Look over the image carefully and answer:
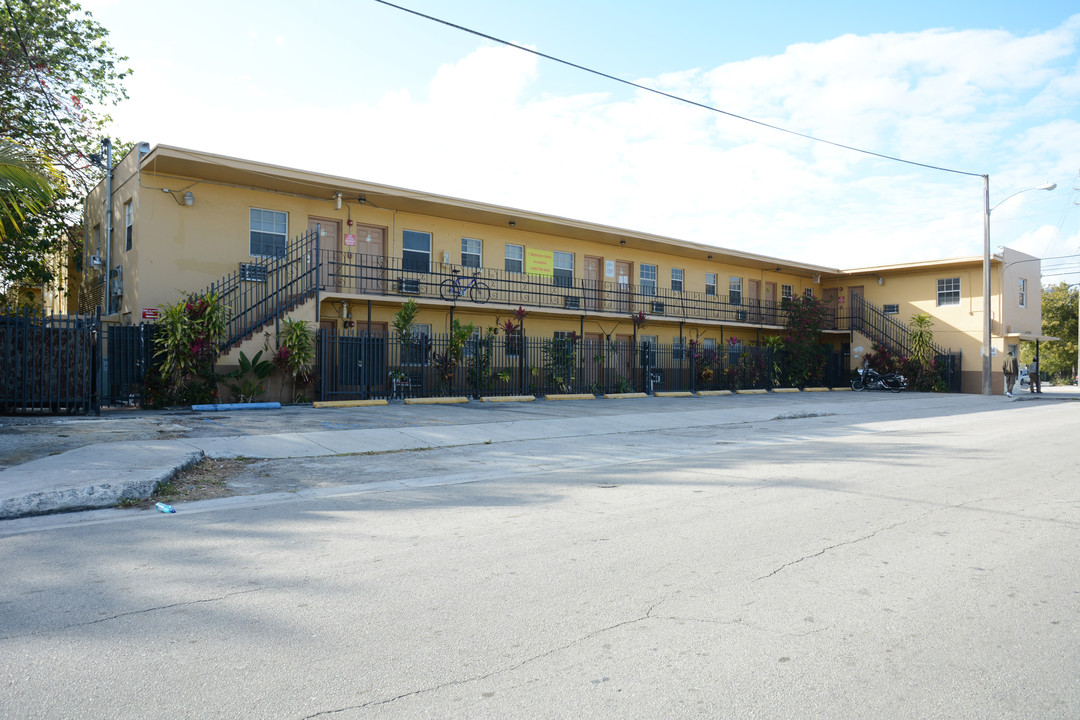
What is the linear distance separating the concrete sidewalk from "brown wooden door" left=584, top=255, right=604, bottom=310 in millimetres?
6073

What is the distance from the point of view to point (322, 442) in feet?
37.4

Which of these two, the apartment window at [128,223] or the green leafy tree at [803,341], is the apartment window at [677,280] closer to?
the green leafy tree at [803,341]

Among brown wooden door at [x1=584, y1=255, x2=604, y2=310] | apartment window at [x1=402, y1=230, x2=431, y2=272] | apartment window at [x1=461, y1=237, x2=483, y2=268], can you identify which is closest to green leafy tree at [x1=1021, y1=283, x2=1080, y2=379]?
brown wooden door at [x1=584, y1=255, x2=604, y2=310]

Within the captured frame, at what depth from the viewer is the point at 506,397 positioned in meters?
21.5

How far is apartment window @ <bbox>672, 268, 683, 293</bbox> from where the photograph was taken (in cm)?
3066

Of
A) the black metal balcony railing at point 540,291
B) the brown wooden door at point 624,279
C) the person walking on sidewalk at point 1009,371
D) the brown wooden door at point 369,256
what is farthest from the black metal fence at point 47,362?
the person walking on sidewalk at point 1009,371

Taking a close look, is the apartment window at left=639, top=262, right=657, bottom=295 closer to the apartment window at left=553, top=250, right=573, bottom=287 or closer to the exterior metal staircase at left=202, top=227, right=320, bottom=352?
the apartment window at left=553, top=250, right=573, bottom=287

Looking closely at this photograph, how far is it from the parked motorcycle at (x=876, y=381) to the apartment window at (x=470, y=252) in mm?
19932

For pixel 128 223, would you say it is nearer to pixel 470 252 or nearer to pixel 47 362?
pixel 47 362

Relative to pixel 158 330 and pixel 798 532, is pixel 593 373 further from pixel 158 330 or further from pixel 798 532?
pixel 798 532

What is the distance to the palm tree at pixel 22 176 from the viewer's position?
8766mm

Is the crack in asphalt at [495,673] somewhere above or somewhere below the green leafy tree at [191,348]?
below

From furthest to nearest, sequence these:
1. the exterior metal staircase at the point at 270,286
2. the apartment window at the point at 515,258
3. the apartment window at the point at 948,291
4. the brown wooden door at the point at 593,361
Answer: the apartment window at the point at 948,291, the apartment window at the point at 515,258, the brown wooden door at the point at 593,361, the exterior metal staircase at the point at 270,286

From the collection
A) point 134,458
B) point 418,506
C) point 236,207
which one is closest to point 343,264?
point 236,207
